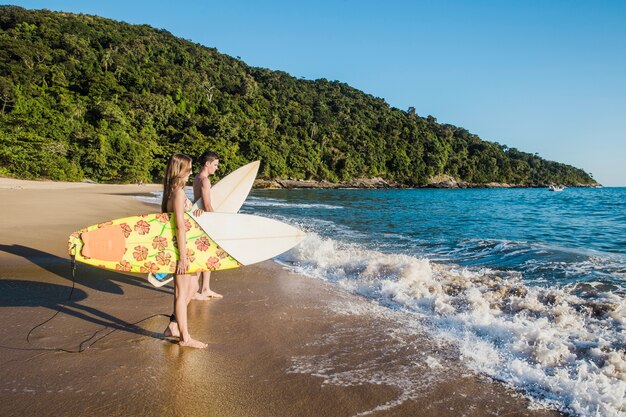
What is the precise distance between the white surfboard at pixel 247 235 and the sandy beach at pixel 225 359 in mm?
726

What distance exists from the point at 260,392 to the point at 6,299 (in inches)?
140

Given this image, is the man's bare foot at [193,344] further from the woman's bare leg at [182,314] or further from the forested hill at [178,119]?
the forested hill at [178,119]

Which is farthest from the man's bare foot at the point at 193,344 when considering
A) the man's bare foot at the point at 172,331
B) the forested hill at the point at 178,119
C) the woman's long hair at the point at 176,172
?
the forested hill at the point at 178,119

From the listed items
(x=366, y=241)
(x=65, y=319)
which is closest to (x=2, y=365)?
(x=65, y=319)

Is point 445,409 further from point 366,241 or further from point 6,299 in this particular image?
point 366,241

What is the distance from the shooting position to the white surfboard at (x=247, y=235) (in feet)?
13.4

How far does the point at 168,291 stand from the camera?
5.28 m

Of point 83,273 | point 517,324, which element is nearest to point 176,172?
point 83,273

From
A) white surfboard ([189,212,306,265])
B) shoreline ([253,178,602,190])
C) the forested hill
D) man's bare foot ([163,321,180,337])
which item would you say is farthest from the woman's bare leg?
shoreline ([253,178,602,190])

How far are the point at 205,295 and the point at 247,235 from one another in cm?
117

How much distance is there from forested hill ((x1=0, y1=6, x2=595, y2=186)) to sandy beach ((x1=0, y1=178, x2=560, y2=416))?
4139 cm

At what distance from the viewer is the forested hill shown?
163 feet

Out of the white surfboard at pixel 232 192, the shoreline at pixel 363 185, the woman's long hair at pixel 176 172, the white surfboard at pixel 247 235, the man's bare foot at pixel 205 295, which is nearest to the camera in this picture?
the woman's long hair at pixel 176 172

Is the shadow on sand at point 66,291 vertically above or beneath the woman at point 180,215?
beneath
